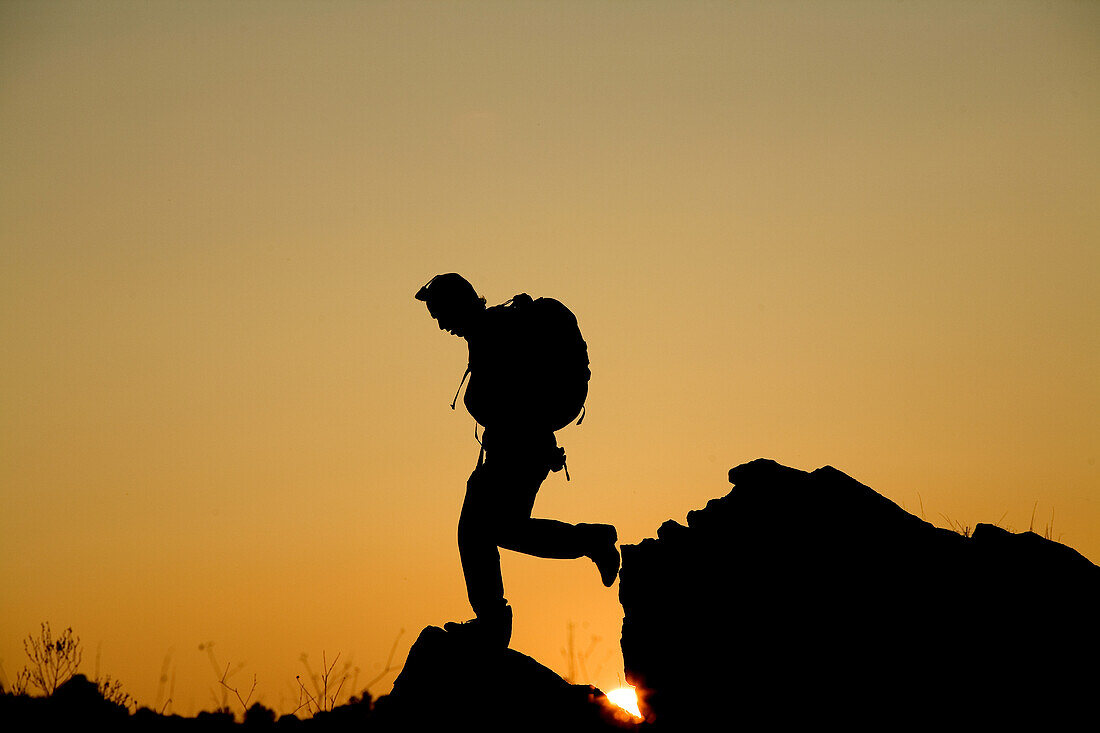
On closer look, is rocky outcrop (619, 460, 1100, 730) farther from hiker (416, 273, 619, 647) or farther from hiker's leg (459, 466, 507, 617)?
hiker's leg (459, 466, 507, 617)

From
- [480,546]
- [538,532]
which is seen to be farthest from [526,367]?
[480,546]

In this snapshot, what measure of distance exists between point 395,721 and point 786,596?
3.07m

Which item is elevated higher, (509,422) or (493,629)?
(509,422)

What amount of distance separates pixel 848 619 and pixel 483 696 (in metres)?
2.74

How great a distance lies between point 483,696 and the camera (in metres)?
8.20

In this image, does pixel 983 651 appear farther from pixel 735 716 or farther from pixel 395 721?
pixel 395 721

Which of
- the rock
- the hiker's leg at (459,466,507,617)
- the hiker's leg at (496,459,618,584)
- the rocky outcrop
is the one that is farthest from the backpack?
the rock

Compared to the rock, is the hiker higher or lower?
higher

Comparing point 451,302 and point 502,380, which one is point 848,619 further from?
point 451,302

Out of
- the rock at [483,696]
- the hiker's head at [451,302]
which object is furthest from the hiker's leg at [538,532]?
the hiker's head at [451,302]

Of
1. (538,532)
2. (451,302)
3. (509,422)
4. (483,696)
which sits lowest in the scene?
(483,696)

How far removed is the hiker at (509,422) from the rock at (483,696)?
0.22 meters

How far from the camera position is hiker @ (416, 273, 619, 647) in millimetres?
8406

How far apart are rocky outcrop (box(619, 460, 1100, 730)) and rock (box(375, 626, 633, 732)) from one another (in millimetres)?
508
